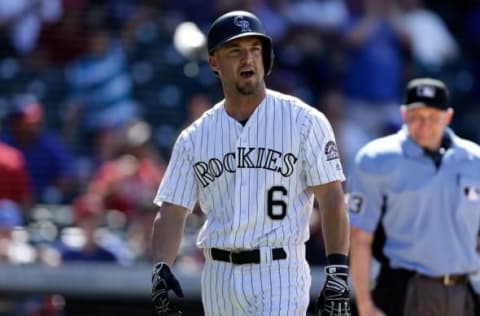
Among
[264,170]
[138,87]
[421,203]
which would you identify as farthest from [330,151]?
[138,87]

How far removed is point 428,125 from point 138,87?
508 cm

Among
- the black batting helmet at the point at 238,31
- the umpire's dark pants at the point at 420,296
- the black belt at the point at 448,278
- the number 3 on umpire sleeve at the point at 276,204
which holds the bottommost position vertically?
the umpire's dark pants at the point at 420,296

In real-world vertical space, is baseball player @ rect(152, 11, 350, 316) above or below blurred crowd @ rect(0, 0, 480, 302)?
below

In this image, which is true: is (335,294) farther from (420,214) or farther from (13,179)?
(13,179)

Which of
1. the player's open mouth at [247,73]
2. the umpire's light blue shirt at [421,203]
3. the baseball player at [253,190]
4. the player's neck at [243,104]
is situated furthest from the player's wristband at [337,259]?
the umpire's light blue shirt at [421,203]

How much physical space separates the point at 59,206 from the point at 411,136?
405cm

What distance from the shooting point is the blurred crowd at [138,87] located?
417 inches

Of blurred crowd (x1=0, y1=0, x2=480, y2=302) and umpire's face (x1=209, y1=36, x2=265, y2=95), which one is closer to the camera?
umpire's face (x1=209, y1=36, x2=265, y2=95)

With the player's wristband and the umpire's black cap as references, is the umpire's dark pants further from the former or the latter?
the player's wristband

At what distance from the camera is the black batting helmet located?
6.05 meters

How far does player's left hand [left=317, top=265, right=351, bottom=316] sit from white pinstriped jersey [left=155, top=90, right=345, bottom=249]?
285 mm

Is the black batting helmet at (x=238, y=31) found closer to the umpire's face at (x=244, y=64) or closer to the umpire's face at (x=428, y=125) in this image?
the umpire's face at (x=244, y=64)

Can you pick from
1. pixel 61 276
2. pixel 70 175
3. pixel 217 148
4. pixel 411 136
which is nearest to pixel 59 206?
pixel 70 175

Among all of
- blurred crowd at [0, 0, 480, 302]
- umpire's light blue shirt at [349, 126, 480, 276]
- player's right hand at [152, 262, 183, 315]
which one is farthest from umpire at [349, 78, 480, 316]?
blurred crowd at [0, 0, 480, 302]
